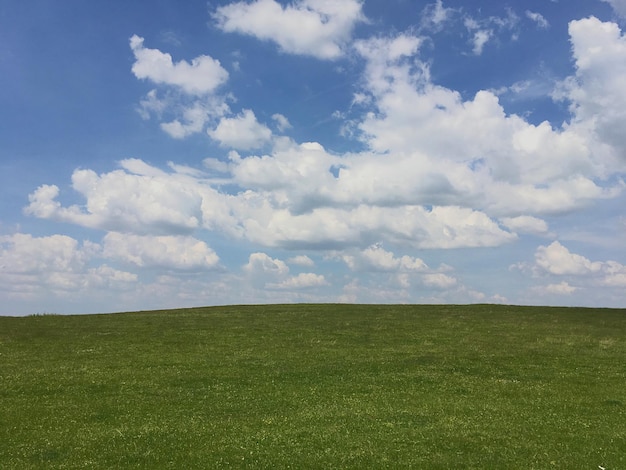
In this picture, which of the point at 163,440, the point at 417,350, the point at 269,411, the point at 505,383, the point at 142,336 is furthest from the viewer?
the point at 142,336

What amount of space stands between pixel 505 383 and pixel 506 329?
1091 inches

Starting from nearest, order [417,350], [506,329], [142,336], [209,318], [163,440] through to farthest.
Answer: [163,440], [417,350], [142,336], [506,329], [209,318]

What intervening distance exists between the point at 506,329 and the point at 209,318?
128 feet

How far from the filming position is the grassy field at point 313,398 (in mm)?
20625

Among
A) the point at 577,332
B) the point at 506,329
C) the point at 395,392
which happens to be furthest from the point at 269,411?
the point at 577,332

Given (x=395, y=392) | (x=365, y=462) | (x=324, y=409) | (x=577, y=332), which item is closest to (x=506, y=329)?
(x=577, y=332)

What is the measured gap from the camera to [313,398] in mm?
29062

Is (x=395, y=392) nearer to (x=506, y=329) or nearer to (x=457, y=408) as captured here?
(x=457, y=408)

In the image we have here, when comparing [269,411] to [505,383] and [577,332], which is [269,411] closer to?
[505,383]

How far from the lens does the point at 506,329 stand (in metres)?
58.7

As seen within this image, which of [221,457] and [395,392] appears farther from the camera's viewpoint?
[395,392]

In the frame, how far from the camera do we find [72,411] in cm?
2720

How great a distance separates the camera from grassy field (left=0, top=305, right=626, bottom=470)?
20.6 meters

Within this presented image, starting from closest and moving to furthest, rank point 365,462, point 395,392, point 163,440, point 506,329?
point 365,462, point 163,440, point 395,392, point 506,329
